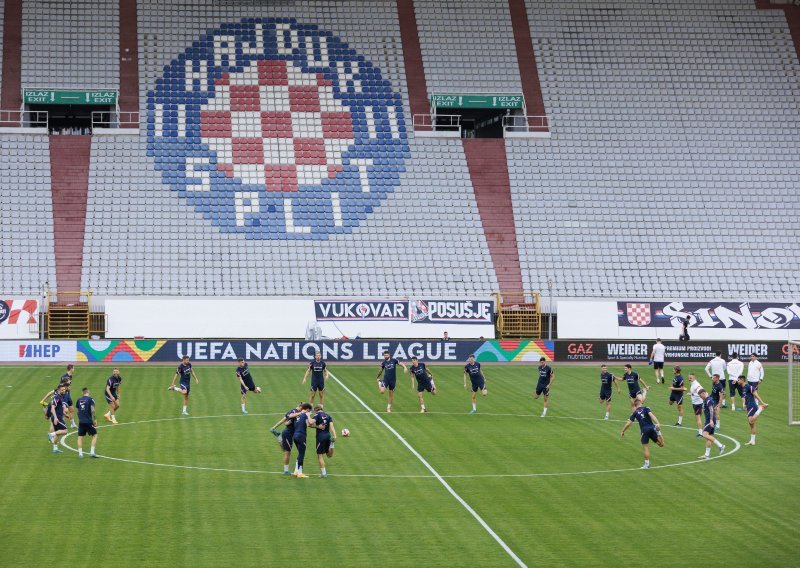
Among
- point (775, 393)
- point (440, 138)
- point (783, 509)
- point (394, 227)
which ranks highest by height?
point (440, 138)

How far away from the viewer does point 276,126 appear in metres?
61.3

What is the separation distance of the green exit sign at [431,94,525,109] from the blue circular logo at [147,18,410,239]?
2.44 metres

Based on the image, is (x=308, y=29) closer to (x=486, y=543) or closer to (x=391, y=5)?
(x=391, y=5)

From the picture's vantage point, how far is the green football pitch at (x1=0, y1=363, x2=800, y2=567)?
20375 millimetres

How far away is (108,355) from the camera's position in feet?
159

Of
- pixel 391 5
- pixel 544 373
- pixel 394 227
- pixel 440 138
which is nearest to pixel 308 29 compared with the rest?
pixel 391 5

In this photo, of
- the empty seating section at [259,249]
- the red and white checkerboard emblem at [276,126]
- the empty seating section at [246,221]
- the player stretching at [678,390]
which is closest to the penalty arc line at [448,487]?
the player stretching at [678,390]

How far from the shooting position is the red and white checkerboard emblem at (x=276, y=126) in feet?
196

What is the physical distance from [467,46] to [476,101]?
14.8 ft

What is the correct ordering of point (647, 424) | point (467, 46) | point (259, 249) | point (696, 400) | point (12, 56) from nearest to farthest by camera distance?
1. point (647, 424)
2. point (696, 400)
3. point (259, 249)
4. point (12, 56)
5. point (467, 46)

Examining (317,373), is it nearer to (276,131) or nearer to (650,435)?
(650,435)

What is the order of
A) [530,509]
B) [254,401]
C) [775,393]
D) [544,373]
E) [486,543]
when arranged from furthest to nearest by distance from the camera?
[775,393], [254,401], [544,373], [530,509], [486,543]

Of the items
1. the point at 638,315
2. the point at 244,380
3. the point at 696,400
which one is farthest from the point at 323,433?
the point at 638,315

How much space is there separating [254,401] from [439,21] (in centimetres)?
3528
